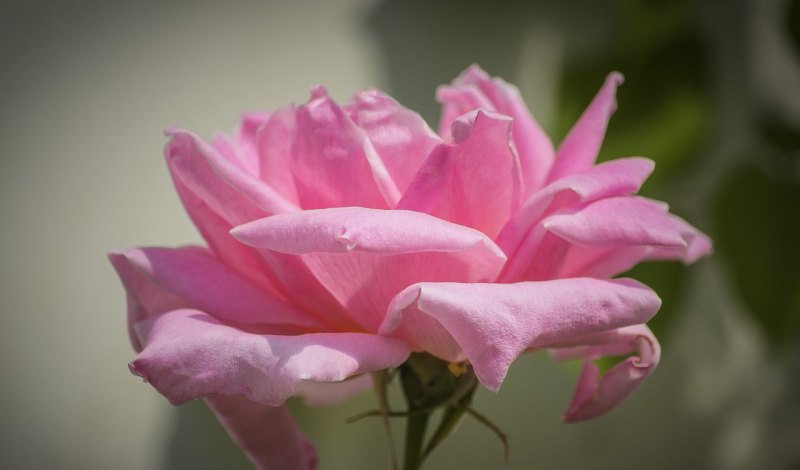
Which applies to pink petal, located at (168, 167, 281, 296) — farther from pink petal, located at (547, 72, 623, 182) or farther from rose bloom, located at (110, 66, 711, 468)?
pink petal, located at (547, 72, 623, 182)

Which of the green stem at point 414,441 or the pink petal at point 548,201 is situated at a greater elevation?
the pink petal at point 548,201

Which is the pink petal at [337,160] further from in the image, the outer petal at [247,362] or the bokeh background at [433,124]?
the bokeh background at [433,124]

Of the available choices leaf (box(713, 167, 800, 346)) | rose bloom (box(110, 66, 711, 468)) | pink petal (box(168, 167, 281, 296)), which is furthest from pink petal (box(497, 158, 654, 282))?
leaf (box(713, 167, 800, 346))

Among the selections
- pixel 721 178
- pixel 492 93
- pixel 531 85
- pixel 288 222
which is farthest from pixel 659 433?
pixel 288 222

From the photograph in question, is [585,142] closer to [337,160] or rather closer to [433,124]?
[337,160]

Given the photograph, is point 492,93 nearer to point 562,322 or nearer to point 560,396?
point 562,322

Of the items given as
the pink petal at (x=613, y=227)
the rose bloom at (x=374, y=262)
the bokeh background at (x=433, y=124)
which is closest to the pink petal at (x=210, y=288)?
the rose bloom at (x=374, y=262)
